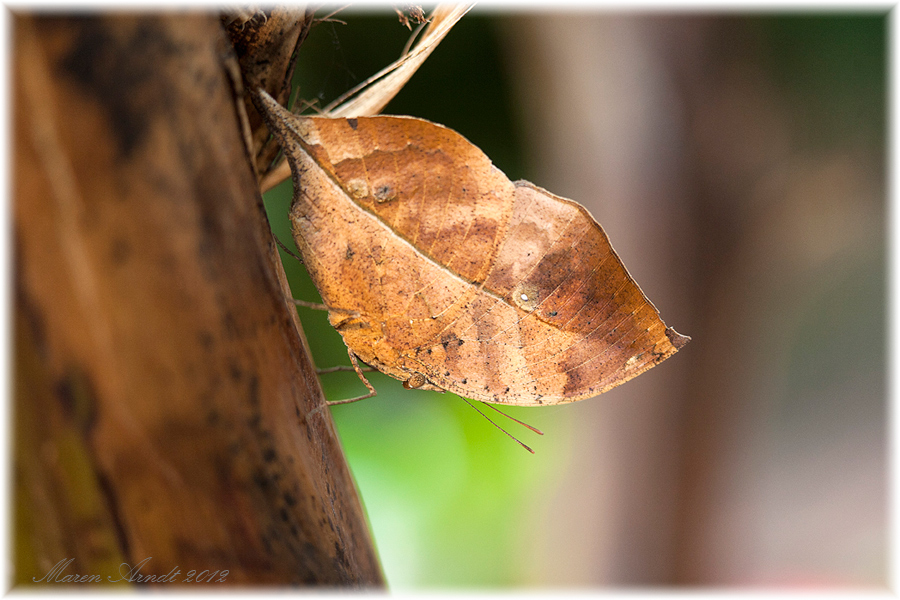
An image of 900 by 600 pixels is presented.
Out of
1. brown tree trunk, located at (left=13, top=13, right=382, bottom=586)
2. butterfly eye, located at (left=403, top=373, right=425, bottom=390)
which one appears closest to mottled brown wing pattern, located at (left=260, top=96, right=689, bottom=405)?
butterfly eye, located at (left=403, top=373, right=425, bottom=390)

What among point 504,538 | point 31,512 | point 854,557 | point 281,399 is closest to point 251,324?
point 281,399

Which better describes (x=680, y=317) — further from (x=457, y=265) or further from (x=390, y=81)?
(x=390, y=81)

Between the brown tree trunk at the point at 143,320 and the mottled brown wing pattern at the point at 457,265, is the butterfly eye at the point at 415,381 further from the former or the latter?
the brown tree trunk at the point at 143,320

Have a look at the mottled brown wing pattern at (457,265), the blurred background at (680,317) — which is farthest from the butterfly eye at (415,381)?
the blurred background at (680,317)

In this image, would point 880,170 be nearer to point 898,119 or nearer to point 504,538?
point 898,119

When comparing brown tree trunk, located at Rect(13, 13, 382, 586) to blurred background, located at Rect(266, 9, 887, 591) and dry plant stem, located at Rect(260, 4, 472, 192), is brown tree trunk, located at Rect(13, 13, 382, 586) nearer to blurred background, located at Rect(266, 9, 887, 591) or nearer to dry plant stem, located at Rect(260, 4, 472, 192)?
dry plant stem, located at Rect(260, 4, 472, 192)

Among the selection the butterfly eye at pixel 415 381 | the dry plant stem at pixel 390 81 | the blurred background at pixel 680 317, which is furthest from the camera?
the blurred background at pixel 680 317

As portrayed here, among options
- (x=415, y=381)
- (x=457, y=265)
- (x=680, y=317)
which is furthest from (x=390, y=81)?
(x=680, y=317)
